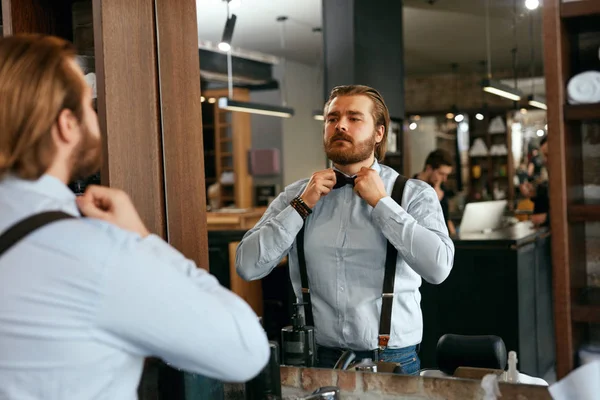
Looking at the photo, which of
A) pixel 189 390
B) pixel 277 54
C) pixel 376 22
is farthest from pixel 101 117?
pixel 277 54

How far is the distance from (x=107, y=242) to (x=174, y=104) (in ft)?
3.84

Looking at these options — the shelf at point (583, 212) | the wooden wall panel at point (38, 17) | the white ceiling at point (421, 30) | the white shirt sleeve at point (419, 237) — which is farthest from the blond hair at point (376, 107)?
the white ceiling at point (421, 30)

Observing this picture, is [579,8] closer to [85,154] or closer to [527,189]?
[527,189]

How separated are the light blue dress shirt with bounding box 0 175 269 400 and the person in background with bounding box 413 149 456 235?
1.11 meters

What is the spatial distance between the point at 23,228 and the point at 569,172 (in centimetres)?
122

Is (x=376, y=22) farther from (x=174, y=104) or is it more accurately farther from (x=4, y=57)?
(x=4, y=57)

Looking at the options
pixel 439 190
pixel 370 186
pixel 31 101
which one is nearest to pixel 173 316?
pixel 31 101

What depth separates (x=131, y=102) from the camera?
1965 mm

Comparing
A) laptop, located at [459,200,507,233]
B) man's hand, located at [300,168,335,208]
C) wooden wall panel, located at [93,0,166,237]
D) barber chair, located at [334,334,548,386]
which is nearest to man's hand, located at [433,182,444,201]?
laptop, located at [459,200,507,233]

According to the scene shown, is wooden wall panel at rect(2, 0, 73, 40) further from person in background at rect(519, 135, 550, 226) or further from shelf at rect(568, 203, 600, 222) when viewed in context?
shelf at rect(568, 203, 600, 222)

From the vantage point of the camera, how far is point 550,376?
161cm

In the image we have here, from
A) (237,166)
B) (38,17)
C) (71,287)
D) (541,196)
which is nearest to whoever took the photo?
(71,287)

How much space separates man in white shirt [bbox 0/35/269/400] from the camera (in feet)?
3.09

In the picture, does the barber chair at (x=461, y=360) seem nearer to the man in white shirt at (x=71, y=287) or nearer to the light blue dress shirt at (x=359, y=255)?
the light blue dress shirt at (x=359, y=255)
